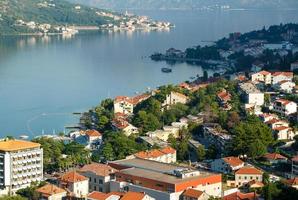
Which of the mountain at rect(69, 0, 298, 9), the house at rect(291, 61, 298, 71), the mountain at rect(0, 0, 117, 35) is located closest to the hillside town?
the house at rect(291, 61, 298, 71)

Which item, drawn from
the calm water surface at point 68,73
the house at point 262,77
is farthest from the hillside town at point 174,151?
the calm water surface at point 68,73

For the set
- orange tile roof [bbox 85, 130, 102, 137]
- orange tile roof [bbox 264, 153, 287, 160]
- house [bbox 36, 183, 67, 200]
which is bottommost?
orange tile roof [bbox 85, 130, 102, 137]

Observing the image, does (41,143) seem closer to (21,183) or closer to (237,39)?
(21,183)

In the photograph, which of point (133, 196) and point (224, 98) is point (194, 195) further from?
point (224, 98)

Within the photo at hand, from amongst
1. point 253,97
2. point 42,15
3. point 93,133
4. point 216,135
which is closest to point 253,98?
point 253,97

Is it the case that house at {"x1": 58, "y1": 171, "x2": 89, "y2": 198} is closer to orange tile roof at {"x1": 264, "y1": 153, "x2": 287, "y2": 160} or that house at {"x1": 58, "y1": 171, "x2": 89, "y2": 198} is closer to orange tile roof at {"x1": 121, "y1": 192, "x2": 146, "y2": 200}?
orange tile roof at {"x1": 121, "y1": 192, "x2": 146, "y2": 200}

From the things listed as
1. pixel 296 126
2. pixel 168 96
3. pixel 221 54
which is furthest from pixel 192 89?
pixel 221 54
